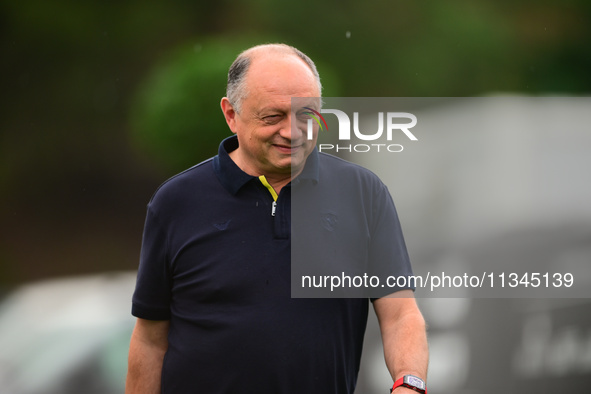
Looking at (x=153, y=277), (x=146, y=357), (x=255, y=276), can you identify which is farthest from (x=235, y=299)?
(x=146, y=357)

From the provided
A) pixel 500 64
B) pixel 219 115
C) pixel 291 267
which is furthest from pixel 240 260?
pixel 500 64

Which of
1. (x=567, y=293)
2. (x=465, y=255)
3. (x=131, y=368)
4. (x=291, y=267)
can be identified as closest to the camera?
(x=291, y=267)

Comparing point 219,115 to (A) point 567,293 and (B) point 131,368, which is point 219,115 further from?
(A) point 567,293

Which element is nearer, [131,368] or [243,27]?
Answer: [131,368]

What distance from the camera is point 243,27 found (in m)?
2.63

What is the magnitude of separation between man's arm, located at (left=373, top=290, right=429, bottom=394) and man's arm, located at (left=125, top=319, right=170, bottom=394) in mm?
604

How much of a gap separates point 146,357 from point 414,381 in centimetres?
75

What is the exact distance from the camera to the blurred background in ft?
8.48

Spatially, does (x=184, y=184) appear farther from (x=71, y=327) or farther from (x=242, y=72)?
(x=71, y=327)

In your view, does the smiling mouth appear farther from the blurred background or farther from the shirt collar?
the blurred background

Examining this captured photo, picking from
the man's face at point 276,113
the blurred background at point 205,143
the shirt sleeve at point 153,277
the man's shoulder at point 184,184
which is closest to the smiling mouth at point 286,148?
the man's face at point 276,113

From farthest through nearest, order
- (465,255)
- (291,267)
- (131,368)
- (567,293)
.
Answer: (567,293) → (465,255) → (131,368) → (291,267)

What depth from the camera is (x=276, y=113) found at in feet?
5.23

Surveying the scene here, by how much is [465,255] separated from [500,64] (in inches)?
31.6
